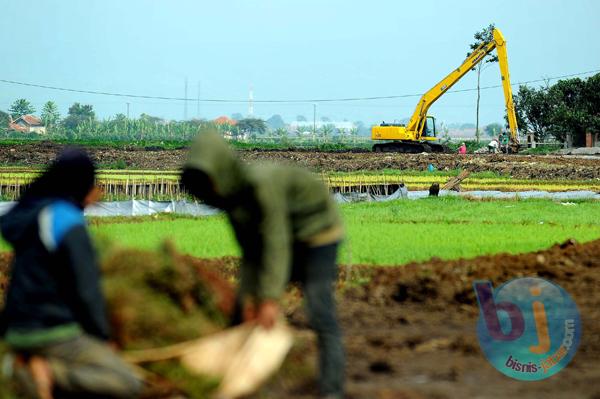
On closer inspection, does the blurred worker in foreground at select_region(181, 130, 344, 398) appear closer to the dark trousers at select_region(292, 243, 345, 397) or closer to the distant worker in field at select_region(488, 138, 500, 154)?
the dark trousers at select_region(292, 243, 345, 397)

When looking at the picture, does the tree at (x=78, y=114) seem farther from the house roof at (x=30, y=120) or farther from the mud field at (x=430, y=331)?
the mud field at (x=430, y=331)

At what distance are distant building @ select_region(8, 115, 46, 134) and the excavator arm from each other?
343 feet

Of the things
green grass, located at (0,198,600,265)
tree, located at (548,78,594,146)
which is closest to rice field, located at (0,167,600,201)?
green grass, located at (0,198,600,265)

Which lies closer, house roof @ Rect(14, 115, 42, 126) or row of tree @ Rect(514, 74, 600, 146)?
row of tree @ Rect(514, 74, 600, 146)

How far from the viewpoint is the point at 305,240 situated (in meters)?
5.70

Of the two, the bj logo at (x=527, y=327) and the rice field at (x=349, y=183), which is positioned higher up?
the rice field at (x=349, y=183)

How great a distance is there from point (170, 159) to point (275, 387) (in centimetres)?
4274

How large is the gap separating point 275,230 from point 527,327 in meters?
4.04

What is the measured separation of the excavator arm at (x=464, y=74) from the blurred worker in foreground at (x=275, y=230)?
42.7 m

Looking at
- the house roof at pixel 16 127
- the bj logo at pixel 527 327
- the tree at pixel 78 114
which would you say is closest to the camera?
the bj logo at pixel 527 327

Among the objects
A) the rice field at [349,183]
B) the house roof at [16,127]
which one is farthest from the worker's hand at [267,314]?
the house roof at [16,127]

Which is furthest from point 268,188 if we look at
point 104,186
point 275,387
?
point 104,186

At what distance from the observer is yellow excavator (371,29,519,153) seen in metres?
47.8

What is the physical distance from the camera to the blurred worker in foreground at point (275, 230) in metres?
5.35
